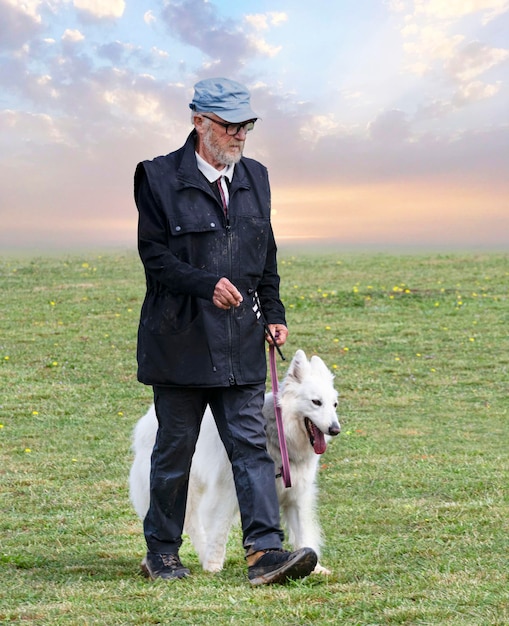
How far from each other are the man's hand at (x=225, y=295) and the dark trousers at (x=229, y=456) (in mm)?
528

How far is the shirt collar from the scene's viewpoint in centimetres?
459

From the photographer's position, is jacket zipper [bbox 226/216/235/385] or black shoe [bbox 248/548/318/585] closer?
black shoe [bbox 248/548/318/585]

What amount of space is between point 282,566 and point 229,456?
0.60 m

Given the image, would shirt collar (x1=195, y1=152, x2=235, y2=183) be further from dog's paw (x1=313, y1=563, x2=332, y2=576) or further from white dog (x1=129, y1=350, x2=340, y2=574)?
dog's paw (x1=313, y1=563, x2=332, y2=576)

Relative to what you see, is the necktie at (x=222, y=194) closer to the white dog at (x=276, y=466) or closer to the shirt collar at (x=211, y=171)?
the shirt collar at (x=211, y=171)

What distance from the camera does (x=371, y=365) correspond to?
1329cm

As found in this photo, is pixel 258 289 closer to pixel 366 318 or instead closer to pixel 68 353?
pixel 68 353

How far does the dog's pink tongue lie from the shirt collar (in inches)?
61.6

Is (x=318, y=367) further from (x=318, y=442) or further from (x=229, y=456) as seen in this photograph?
(x=229, y=456)

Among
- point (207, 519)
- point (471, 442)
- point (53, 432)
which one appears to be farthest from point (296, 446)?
point (53, 432)

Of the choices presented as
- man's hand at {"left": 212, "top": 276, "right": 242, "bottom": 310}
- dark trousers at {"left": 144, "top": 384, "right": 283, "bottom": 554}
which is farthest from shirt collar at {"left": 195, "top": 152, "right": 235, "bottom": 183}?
dark trousers at {"left": 144, "top": 384, "right": 283, "bottom": 554}

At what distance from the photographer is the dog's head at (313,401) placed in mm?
5289

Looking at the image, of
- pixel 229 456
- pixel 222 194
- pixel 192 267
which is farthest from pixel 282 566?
pixel 222 194

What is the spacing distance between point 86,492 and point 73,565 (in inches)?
81.6
